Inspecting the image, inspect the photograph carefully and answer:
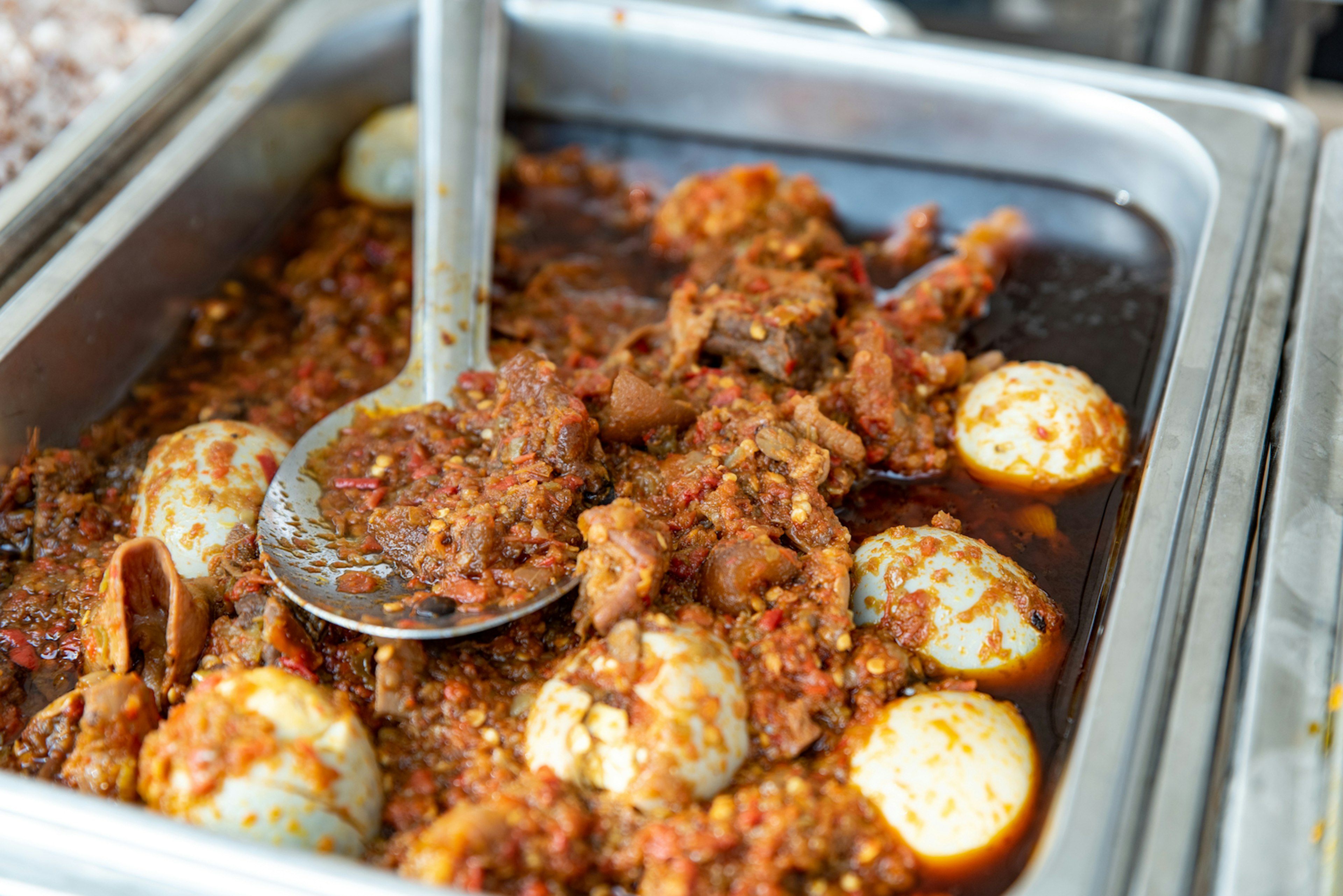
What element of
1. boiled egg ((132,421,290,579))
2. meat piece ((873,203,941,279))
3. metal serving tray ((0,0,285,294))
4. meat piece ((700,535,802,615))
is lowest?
boiled egg ((132,421,290,579))

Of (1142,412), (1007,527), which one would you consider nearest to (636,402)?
(1007,527)

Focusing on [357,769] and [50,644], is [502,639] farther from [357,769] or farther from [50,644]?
[50,644]

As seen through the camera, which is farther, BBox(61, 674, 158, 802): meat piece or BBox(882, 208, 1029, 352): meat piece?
BBox(882, 208, 1029, 352): meat piece

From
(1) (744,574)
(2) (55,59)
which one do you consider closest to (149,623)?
(1) (744,574)

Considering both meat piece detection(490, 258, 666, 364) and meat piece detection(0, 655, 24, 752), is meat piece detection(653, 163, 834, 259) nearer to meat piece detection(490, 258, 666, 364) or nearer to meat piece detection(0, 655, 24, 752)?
meat piece detection(490, 258, 666, 364)

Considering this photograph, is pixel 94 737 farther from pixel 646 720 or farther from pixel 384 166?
pixel 384 166

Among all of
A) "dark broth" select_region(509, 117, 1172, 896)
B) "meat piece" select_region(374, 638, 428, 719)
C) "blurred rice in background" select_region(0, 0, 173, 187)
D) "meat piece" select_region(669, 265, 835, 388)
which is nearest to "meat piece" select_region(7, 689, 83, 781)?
"meat piece" select_region(374, 638, 428, 719)

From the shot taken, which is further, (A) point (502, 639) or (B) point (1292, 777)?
(A) point (502, 639)
